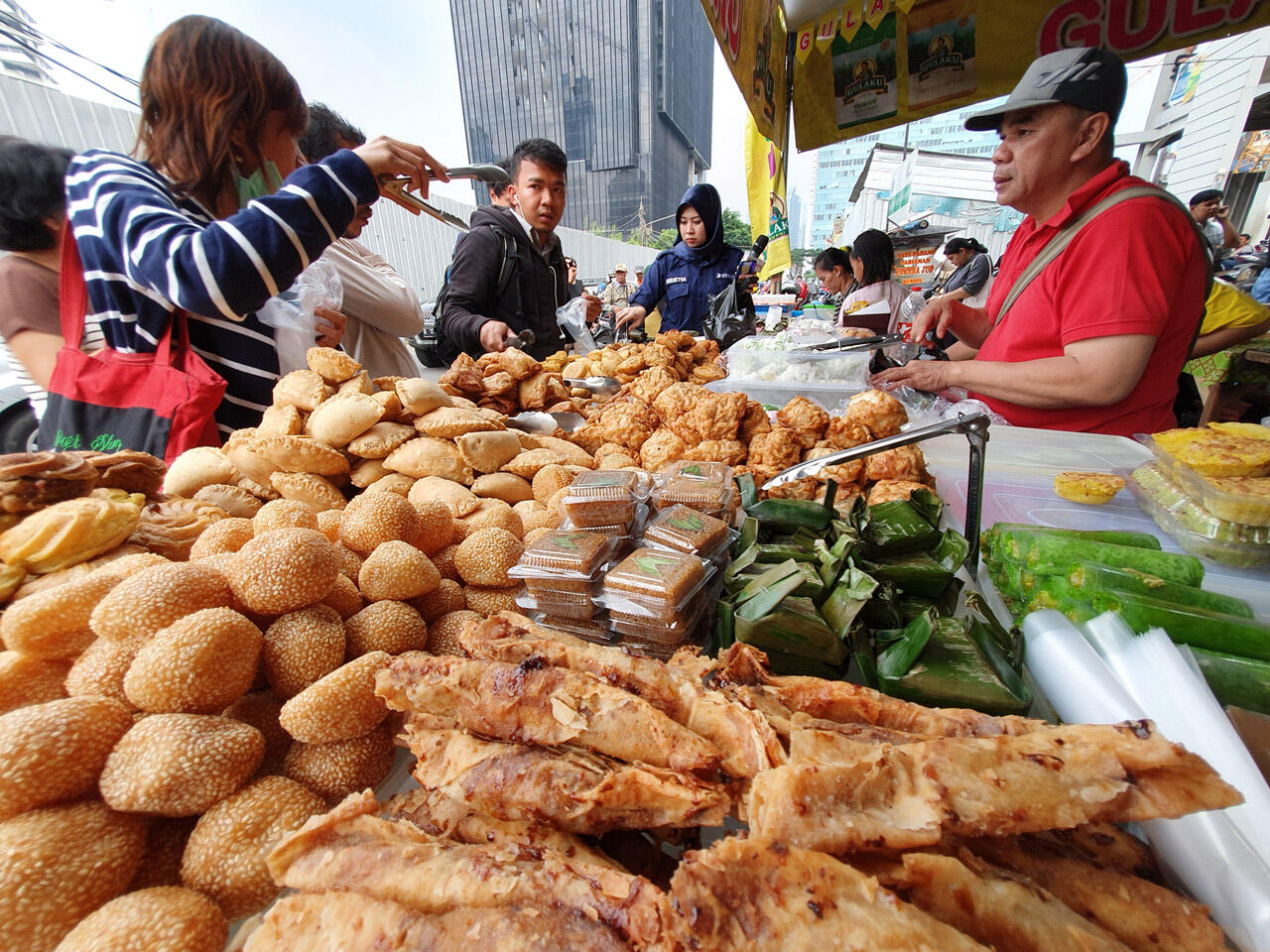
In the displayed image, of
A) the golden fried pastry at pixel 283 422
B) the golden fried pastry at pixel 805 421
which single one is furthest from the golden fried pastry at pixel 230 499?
the golden fried pastry at pixel 805 421

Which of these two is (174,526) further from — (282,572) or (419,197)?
(419,197)

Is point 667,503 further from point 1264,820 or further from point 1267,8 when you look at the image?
point 1267,8

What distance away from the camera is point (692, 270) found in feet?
21.6

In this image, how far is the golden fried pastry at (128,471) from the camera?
157 cm

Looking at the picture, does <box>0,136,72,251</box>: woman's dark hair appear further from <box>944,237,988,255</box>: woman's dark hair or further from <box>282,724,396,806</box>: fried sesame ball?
<box>944,237,988,255</box>: woman's dark hair

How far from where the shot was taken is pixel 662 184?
190 feet

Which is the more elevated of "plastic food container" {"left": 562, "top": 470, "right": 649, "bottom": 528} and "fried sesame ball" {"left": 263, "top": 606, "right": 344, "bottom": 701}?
"plastic food container" {"left": 562, "top": 470, "right": 649, "bottom": 528}

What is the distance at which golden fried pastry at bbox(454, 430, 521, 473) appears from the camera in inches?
84.3

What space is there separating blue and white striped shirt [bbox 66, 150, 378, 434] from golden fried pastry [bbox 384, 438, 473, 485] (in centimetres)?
89

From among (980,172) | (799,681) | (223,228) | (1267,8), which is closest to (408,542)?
(799,681)

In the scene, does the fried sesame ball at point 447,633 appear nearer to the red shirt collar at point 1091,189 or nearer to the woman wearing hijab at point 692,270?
the red shirt collar at point 1091,189

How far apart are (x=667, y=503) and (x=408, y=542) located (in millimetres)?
866

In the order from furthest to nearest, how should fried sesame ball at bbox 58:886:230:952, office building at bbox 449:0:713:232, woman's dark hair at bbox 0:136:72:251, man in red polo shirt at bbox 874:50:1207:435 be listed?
1. office building at bbox 449:0:713:232
2. man in red polo shirt at bbox 874:50:1207:435
3. woman's dark hair at bbox 0:136:72:251
4. fried sesame ball at bbox 58:886:230:952

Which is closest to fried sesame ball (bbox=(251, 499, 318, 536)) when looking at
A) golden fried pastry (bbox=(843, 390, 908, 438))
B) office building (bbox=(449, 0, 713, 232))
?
golden fried pastry (bbox=(843, 390, 908, 438))
